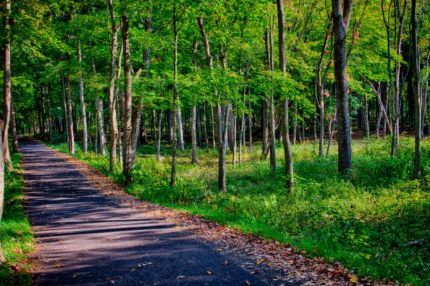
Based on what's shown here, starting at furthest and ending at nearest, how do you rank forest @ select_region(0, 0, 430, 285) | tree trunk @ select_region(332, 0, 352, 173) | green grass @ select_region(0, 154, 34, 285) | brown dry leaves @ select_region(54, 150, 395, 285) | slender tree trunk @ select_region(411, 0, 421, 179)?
tree trunk @ select_region(332, 0, 352, 173) → slender tree trunk @ select_region(411, 0, 421, 179) → forest @ select_region(0, 0, 430, 285) → green grass @ select_region(0, 154, 34, 285) → brown dry leaves @ select_region(54, 150, 395, 285)

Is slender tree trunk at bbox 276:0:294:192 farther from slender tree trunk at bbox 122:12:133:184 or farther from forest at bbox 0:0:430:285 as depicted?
slender tree trunk at bbox 122:12:133:184

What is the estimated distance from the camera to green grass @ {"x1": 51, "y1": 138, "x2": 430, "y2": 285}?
741cm

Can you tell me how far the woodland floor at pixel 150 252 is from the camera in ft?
22.9

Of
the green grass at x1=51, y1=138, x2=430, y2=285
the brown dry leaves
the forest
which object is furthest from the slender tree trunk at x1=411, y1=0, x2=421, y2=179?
the brown dry leaves

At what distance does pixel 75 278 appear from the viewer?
7.18 metres

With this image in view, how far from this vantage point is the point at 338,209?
10.5 meters

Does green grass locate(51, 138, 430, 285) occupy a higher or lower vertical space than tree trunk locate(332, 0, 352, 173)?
lower

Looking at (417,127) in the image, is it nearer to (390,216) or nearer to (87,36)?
(390,216)

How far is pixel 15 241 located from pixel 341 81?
12.4m

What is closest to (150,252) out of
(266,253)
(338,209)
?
(266,253)

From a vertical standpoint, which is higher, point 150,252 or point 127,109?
point 127,109

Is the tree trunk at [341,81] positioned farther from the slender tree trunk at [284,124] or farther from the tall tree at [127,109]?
the tall tree at [127,109]

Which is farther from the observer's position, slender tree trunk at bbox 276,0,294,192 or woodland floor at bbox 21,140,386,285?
slender tree trunk at bbox 276,0,294,192

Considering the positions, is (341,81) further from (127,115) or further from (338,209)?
(127,115)
